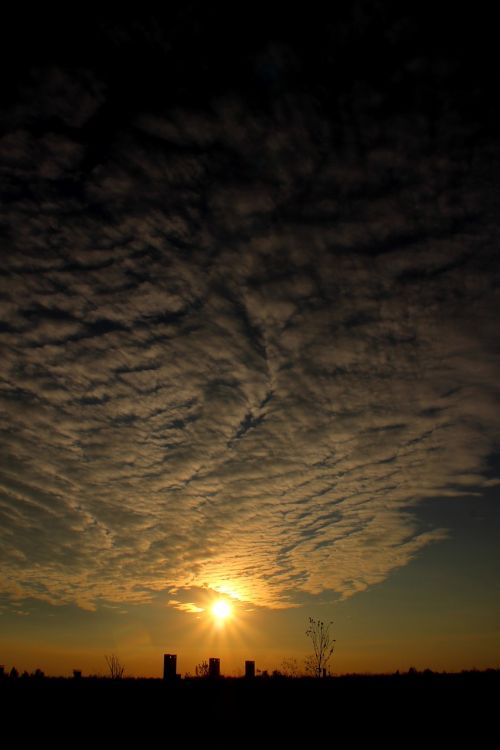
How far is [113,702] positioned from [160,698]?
1.16m

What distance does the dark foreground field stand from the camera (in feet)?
35.3

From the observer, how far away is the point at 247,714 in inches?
481

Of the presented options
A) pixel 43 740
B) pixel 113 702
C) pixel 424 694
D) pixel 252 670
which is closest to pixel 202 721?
pixel 113 702

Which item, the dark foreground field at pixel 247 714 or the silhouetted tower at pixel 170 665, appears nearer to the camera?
the dark foreground field at pixel 247 714

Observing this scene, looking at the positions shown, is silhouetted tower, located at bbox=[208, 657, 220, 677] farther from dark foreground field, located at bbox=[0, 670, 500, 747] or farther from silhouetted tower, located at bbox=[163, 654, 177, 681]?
dark foreground field, located at bbox=[0, 670, 500, 747]

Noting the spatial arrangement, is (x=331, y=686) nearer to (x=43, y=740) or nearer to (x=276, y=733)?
(x=276, y=733)

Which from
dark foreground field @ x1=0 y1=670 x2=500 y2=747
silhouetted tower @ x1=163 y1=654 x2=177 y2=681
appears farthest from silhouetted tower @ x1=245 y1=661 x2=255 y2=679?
dark foreground field @ x1=0 y1=670 x2=500 y2=747

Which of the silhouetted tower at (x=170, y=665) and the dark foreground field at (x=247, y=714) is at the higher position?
the silhouetted tower at (x=170, y=665)

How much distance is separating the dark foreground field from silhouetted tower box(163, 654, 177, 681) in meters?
3.99

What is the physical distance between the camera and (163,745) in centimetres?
1046

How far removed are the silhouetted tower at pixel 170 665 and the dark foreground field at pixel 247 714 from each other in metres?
3.99

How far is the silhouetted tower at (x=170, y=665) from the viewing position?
1812 cm

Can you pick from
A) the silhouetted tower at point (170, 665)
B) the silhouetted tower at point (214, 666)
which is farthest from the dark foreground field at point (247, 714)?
the silhouetted tower at point (214, 666)

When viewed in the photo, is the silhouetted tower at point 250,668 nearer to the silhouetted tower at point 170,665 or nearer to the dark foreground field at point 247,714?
the silhouetted tower at point 170,665
